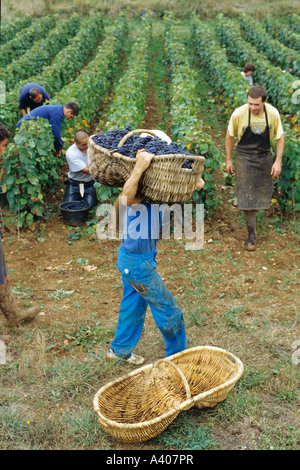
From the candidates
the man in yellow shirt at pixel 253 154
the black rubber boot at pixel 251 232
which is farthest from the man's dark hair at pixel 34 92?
the black rubber boot at pixel 251 232

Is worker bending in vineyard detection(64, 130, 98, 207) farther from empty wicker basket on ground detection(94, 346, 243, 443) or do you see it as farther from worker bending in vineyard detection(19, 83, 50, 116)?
empty wicker basket on ground detection(94, 346, 243, 443)

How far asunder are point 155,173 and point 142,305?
1178mm

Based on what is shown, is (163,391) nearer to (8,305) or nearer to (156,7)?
(8,305)

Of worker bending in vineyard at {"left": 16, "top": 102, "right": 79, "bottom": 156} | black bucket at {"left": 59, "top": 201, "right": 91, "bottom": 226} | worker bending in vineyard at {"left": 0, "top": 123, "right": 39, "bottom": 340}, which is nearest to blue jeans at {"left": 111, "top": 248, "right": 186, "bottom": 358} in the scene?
worker bending in vineyard at {"left": 0, "top": 123, "right": 39, "bottom": 340}

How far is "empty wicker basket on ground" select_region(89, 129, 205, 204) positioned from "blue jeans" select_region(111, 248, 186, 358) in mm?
510

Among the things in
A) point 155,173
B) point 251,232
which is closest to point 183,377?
point 155,173

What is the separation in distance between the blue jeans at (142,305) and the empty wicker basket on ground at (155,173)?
51 centimetres

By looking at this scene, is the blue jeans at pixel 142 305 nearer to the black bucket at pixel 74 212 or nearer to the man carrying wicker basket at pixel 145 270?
the man carrying wicker basket at pixel 145 270

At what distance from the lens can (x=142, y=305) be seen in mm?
3697

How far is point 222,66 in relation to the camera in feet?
37.9

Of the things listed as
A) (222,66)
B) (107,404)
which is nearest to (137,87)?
(222,66)

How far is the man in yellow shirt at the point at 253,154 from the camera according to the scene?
5.33 m

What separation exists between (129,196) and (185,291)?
83.0 inches

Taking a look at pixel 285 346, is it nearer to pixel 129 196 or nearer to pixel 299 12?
pixel 129 196
